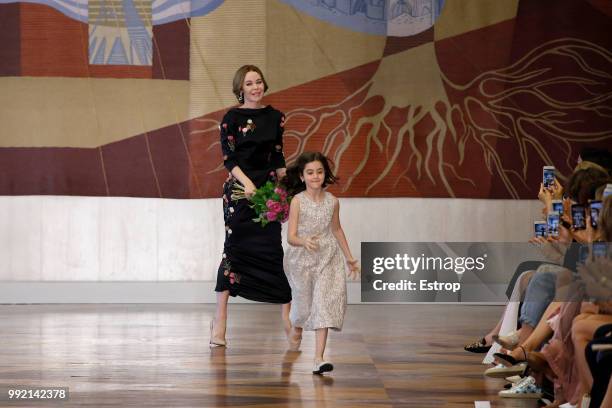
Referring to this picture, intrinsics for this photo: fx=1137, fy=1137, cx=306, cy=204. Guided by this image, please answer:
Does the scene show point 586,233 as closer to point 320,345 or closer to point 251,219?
point 320,345

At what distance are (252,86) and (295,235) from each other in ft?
3.48

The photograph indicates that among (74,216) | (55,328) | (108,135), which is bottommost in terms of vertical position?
(55,328)

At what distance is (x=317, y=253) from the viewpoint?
509 centimetres

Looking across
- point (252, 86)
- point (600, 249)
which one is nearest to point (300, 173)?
point (252, 86)

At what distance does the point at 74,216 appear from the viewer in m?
8.36

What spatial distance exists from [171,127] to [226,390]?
426 cm

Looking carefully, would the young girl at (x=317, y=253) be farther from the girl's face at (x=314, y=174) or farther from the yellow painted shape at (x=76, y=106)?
the yellow painted shape at (x=76, y=106)

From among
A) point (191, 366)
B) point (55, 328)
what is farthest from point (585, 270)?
point (55, 328)

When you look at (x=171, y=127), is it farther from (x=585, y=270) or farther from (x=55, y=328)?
(x=585, y=270)

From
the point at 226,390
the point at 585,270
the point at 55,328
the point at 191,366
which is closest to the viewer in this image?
the point at 585,270

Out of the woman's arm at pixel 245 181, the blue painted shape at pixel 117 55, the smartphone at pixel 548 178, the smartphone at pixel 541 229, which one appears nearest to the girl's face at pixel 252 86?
the woman's arm at pixel 245 181

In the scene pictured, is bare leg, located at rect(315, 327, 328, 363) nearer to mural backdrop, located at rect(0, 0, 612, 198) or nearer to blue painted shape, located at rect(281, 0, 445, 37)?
mural backdrop, located at rect(0, 0, 612, 198)

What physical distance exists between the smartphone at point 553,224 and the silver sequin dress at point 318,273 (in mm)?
948

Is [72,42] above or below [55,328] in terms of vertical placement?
above
